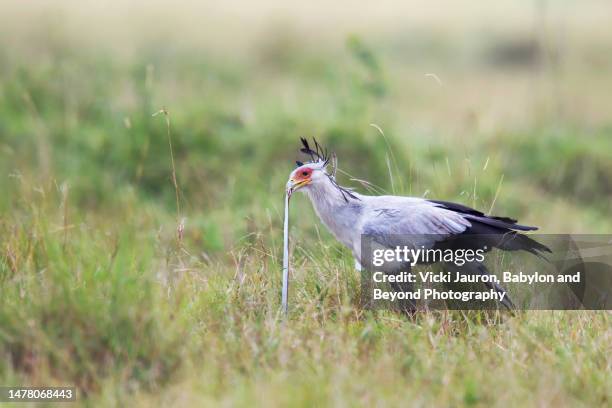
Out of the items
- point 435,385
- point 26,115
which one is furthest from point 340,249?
point 26,115

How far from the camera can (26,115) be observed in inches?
336

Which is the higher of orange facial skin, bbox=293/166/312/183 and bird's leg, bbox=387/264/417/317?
orange facial skin, bbox=293/166/312/183

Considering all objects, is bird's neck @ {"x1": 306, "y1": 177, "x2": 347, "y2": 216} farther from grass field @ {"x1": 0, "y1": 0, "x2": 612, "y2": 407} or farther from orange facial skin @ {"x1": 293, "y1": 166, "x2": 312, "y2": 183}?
grass field @ {"x1": 0, "y1": 0, "x2": 612, "y2": 407}

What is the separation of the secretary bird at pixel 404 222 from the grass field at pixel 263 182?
0.23 m

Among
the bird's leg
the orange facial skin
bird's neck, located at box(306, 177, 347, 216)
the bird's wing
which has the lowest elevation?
the bird's leg

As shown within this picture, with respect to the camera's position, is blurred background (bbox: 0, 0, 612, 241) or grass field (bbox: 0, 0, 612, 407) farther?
blurred background (bbox: 0, 0, 612, 241)

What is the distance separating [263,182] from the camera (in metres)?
7.26

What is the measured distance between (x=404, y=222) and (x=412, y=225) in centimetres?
4

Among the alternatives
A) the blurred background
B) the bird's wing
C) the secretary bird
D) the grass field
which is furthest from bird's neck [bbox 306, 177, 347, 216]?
the blurred background

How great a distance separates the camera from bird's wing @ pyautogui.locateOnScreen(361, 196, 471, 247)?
411cm

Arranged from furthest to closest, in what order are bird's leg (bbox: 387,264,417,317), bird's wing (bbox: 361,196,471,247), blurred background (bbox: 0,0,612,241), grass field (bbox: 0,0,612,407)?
blurred background (bbox: 0,0,612,241) < bird's leg (bbox: 387,264,417,317) < bird's wing (bbox: 361,196,471,247) < grass field (bbox: 0,0,612,407)

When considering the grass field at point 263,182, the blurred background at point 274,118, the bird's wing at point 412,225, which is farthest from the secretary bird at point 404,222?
the blurred background at point 274,118

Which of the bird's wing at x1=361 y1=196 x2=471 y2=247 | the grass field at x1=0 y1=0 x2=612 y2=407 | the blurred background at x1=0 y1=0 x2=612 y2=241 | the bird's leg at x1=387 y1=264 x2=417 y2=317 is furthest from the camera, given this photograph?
the blurred background at x1=0 y1=0 x2=612 y2=241

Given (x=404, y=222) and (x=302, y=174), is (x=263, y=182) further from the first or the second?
(x=404, y=222)
